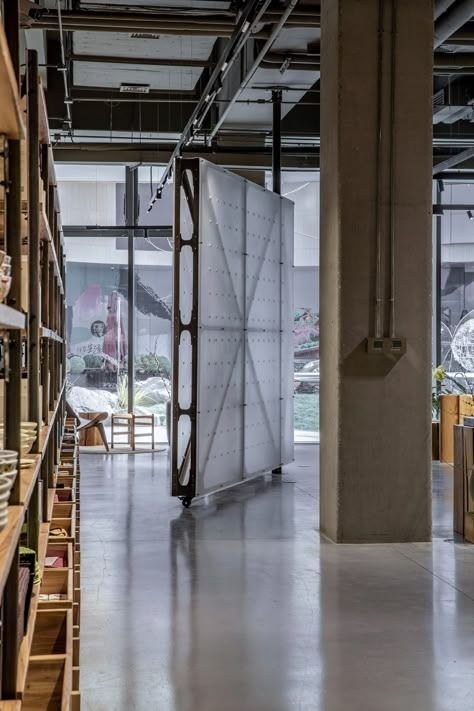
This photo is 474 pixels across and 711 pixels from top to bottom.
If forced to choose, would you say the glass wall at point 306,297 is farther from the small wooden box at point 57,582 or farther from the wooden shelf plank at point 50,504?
the small wooden box at point 57,582

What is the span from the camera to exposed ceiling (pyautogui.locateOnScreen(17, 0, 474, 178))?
838cm

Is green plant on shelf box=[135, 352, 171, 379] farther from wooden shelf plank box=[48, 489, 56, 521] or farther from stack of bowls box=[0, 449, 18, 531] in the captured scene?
stack of bowls box=[0, 449, 18, 531]

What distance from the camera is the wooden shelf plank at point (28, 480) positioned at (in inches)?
96.1

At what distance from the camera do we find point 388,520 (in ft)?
23.1

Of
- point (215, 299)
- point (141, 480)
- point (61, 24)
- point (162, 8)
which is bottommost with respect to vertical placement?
point (141, 480)

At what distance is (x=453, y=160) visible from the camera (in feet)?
42.2

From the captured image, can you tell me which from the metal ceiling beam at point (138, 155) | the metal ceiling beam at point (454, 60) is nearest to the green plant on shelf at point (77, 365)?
the metal ceiling beam at point (138, 155)

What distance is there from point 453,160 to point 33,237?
1033 centimetres

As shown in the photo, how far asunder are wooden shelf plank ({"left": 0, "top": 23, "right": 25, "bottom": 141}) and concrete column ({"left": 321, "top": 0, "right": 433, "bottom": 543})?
498 centimetres

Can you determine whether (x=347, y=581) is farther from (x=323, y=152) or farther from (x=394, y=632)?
(x=323, y=152)

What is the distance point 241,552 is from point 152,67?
6.82 metres

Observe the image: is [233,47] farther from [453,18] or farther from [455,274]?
[455,274]

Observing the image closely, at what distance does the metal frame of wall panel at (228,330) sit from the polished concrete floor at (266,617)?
92 cm

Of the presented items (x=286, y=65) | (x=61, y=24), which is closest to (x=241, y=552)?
(x=61, y=24)
